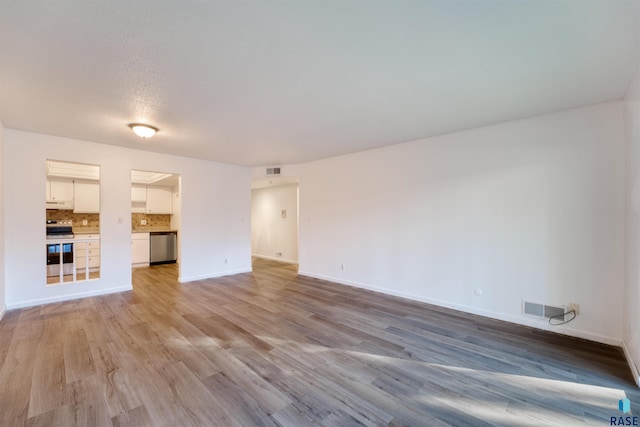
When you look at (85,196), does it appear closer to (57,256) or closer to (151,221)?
(57,256)

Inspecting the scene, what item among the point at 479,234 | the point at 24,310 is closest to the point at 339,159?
the point at 479,234

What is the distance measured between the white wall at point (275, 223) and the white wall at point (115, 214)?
1.62 meters

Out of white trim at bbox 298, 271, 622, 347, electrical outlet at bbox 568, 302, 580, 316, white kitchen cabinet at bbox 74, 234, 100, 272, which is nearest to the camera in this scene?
white trim at bbox 298, 271, 622, 347

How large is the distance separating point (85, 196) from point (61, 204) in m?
0.45

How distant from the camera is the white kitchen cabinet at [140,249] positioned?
22.7ft

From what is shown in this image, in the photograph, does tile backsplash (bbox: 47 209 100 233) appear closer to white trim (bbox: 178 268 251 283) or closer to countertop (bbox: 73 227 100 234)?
countertop (bbox: 73 227 100 234)

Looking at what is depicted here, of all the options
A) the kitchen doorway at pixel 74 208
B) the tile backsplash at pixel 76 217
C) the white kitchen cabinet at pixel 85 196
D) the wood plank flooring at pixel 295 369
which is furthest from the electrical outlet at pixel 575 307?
the tile backsplash at pixel 76 217

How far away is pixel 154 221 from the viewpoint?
26.1 feet

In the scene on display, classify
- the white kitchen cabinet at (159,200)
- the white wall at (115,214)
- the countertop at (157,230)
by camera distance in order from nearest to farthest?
the white wall at (115,214)
the countertop at (157,230)
the white kitchen cabinet at (159,200)

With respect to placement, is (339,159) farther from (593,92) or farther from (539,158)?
(593,92)

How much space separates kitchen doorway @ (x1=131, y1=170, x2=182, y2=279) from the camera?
6992 mm

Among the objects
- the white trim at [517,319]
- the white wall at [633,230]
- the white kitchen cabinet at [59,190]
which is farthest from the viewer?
the white kitchen cabinet at [59,190]

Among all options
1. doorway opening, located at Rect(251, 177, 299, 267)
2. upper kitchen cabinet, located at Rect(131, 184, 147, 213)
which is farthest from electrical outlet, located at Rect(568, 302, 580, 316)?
upper kitchen cabinet, located at Rect(131, 184, 147, 213)

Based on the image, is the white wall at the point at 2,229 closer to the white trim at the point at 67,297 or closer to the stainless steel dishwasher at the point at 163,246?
the white trim at the point at 67,297
